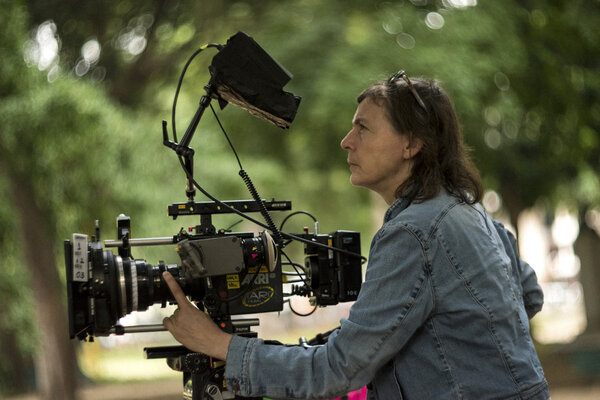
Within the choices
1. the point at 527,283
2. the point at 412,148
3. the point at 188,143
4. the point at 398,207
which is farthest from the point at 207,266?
the point at 527,283

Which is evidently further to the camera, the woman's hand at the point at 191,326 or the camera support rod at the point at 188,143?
the camera support rod at the point at 188,143

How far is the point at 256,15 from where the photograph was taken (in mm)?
7207

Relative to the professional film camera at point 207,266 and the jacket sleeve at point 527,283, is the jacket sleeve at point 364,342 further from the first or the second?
the jacket sleeve at point 527,283

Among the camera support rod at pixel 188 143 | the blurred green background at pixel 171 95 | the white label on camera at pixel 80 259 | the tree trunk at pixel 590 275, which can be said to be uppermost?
the blurred green background at pixel 171 95

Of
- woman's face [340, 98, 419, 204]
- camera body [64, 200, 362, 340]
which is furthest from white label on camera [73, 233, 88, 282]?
woman's face [340, 98, 419, 204]

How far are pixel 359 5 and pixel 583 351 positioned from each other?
5.52 metres

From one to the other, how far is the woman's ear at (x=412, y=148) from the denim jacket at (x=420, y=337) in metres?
0.20

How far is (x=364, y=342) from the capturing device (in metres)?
1.64

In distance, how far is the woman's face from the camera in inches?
74.5

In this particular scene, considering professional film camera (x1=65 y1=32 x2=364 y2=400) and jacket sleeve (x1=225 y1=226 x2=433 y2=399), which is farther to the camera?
professional film camera (x1=65 y1=32 x2=364 y2=400)

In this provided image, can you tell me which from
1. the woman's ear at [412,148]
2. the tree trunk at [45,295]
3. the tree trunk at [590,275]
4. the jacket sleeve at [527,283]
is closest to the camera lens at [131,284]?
the woman's ear at [412,148]

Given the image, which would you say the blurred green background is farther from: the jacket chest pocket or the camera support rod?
the jacket chest pocket

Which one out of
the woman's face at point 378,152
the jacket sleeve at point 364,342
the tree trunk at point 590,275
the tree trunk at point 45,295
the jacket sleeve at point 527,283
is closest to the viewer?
the jacket sleeve at point 364,342

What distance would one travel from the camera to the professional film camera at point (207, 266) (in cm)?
183
